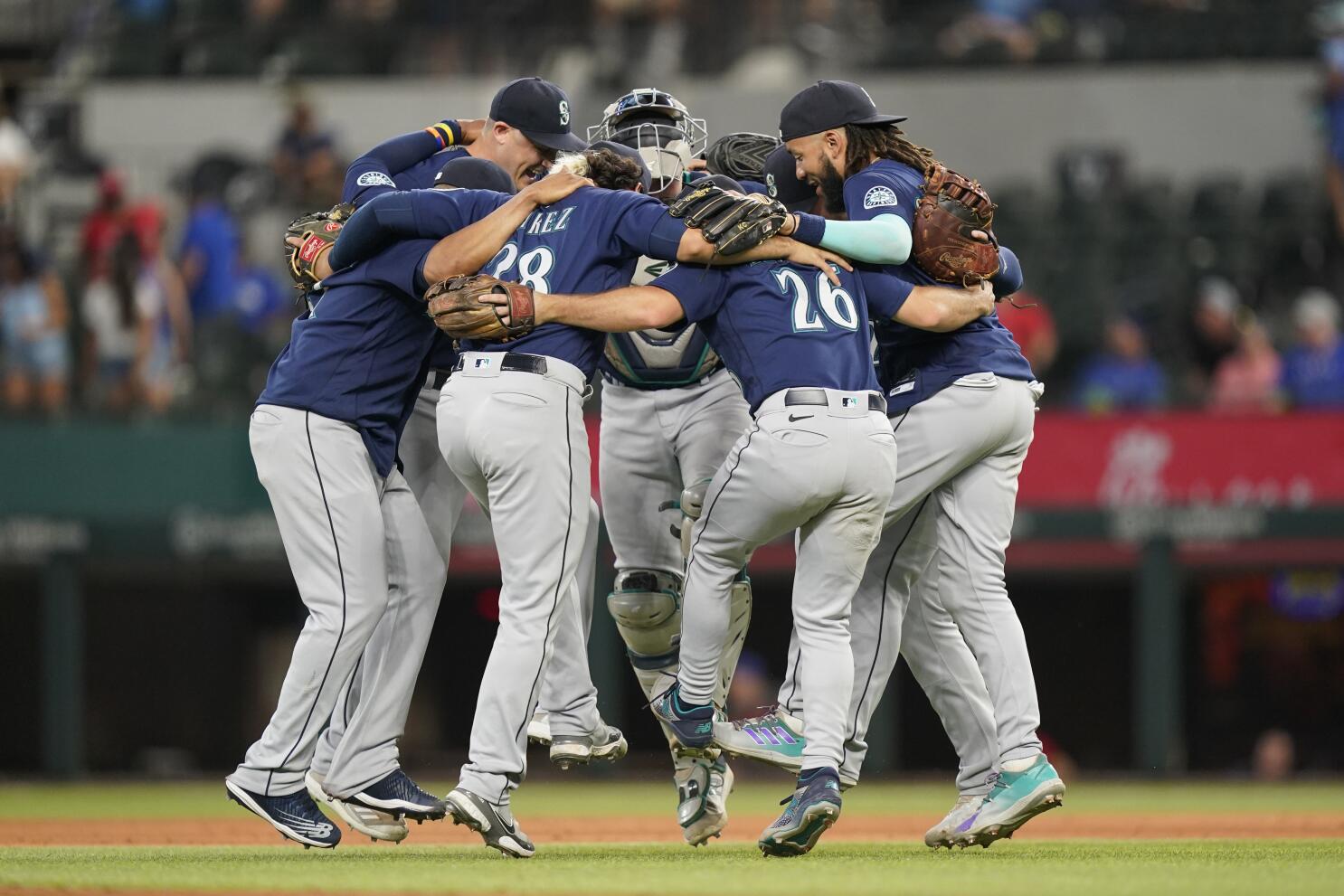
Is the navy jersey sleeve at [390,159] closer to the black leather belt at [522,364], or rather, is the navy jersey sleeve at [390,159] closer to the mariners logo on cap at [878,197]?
the black leather belt at [522,364]

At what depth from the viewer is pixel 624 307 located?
223 inches

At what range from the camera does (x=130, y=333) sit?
11922 mm

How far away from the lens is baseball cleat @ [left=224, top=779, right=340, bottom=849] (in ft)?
19.3

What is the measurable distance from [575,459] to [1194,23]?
10355 millimetres

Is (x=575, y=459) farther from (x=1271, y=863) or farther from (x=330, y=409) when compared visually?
→ (x=1271, y=863)

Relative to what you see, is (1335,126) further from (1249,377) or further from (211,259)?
(211,259)

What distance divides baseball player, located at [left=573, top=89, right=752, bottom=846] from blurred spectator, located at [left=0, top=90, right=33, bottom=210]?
25.9 ft

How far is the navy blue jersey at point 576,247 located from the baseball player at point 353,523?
0.25ft

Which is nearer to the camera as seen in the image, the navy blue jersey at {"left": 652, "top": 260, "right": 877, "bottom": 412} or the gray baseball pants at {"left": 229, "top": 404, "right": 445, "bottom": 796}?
the navy blue jersey at {"left": 652, "top": 260, "right": 877, "bottom": 412}

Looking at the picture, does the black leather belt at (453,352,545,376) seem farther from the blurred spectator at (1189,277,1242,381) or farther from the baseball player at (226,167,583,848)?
the blurred spectator at (1189,277,1242,381)

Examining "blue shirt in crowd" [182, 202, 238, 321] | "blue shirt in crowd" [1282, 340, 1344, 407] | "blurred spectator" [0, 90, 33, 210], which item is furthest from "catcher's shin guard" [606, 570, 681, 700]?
"blurred spectator" [0, 90, 33, 210]

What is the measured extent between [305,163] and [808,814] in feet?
28.8

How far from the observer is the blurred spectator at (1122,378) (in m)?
11.3

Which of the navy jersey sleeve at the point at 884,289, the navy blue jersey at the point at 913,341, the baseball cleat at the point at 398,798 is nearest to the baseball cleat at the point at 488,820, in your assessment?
the baseball cleat at the point at 398,798
